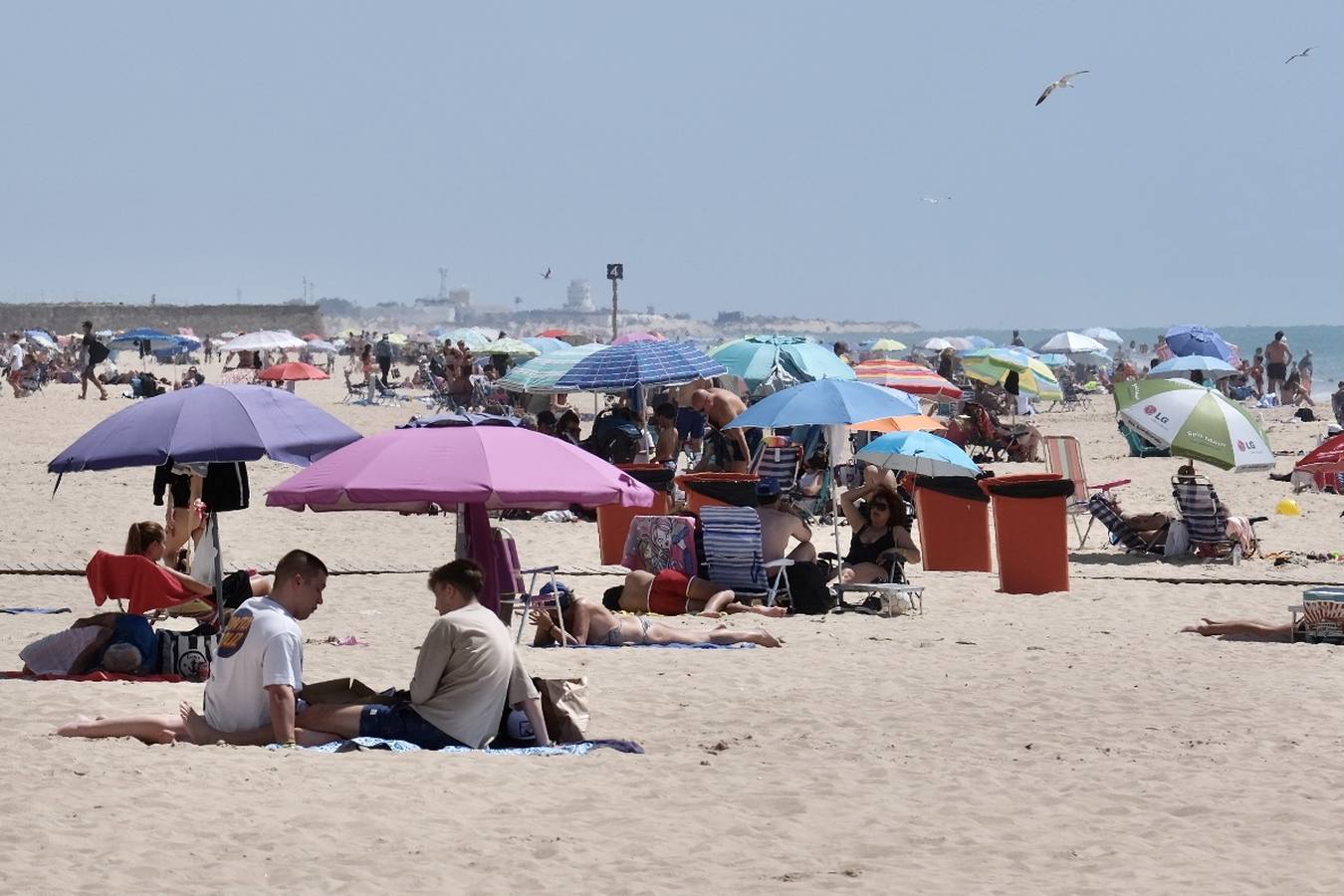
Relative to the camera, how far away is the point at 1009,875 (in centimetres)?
496

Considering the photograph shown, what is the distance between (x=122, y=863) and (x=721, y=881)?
1.55 metres

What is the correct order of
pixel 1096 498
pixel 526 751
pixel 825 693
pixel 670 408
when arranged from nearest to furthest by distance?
pixel 526 751
pixel 825 693
pixel 1096 498
pixel 670 408

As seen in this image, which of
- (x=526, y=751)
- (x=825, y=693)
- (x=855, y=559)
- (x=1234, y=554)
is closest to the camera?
(x=526, y=751)

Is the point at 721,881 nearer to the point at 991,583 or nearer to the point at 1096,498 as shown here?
the point at 991,583

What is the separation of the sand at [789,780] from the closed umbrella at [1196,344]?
15.8m

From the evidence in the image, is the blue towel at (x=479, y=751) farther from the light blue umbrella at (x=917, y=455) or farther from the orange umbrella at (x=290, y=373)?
the orange umbrella at (x=290, y=373)

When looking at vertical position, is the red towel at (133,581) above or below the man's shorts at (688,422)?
below

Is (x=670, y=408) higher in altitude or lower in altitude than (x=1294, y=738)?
higher

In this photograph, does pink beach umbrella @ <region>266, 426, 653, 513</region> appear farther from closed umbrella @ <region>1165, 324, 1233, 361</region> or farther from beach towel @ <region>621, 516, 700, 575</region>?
closed umbrella @ <region>1165, 324, 1233, 361</region>

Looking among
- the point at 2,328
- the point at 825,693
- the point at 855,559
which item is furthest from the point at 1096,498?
the point at 2,328

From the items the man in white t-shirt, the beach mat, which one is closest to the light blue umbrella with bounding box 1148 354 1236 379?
the beach mat

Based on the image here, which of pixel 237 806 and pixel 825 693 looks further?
pixel 825 693

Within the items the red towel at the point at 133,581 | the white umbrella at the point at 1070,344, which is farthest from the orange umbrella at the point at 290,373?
the red towel at the point at 133,581

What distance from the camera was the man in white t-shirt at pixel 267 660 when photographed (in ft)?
20.3
